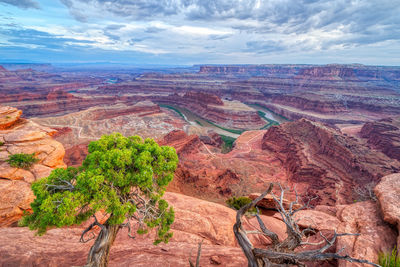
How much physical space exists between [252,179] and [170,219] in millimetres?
29837

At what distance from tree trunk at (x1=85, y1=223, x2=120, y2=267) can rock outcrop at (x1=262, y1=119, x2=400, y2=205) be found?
31.3m

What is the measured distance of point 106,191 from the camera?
22.1 ft

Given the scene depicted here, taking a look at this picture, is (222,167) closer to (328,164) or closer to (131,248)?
(328,164)

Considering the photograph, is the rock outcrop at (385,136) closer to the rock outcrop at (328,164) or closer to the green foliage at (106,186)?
the rock outcrop at (328,164)

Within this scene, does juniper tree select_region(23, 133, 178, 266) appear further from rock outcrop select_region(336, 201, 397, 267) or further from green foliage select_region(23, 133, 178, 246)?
rock outcrop select_region(336, 201, 397, 267)

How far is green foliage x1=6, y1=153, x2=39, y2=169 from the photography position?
15130mm

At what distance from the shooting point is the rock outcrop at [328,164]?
31672 mm

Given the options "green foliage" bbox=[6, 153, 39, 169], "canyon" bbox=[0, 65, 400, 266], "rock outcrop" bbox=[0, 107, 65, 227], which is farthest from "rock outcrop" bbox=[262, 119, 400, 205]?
"green foliage" bbox=[6, 153, 39, 169]

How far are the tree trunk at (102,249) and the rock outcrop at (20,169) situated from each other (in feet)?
29.5

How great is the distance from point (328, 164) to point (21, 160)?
4879 centimetres

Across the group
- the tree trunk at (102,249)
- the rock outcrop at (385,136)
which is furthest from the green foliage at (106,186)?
the rock outcrop at (385,136)

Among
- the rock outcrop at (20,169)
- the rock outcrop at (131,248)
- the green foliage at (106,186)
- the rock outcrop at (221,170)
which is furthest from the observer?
the rock outcrop at (221,170)

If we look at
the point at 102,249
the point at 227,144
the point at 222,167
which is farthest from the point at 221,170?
the point at 102,249

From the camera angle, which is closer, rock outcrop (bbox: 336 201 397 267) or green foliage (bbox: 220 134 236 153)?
rock outcrop (bbox: 336 201 397 267)
